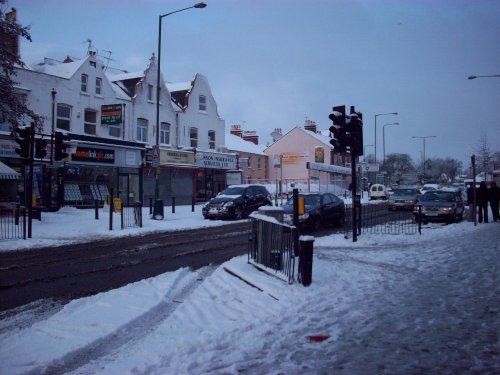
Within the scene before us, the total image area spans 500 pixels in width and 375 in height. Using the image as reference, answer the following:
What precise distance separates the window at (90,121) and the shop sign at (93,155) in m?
1.76

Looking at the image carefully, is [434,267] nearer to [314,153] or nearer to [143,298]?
[143,298]

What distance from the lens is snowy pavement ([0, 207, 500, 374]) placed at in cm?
457

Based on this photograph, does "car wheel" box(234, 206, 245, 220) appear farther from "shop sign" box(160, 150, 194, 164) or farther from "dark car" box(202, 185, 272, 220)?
"shop sign" box(160, 150, 194, 164)

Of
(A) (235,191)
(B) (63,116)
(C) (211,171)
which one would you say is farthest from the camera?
(C) (211,171)

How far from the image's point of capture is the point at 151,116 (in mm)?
33938

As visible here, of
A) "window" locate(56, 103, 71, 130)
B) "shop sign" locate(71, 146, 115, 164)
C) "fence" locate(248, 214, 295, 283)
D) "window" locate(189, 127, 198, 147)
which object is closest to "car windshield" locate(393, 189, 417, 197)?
"window" locate(189, 127, 198, 147)

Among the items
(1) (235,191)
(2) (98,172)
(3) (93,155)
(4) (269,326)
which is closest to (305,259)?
(4) (269,326)

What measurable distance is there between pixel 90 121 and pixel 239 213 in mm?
13411

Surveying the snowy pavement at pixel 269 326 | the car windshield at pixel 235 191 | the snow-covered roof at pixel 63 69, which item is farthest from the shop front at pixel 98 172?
the snowy pavement at pixel 269 326

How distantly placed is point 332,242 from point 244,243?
8.66 feet

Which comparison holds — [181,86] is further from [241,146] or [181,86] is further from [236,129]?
[236,129]

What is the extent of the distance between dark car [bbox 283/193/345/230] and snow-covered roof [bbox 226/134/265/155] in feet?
102

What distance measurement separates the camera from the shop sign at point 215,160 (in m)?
37.0

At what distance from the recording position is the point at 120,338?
5.46 m
